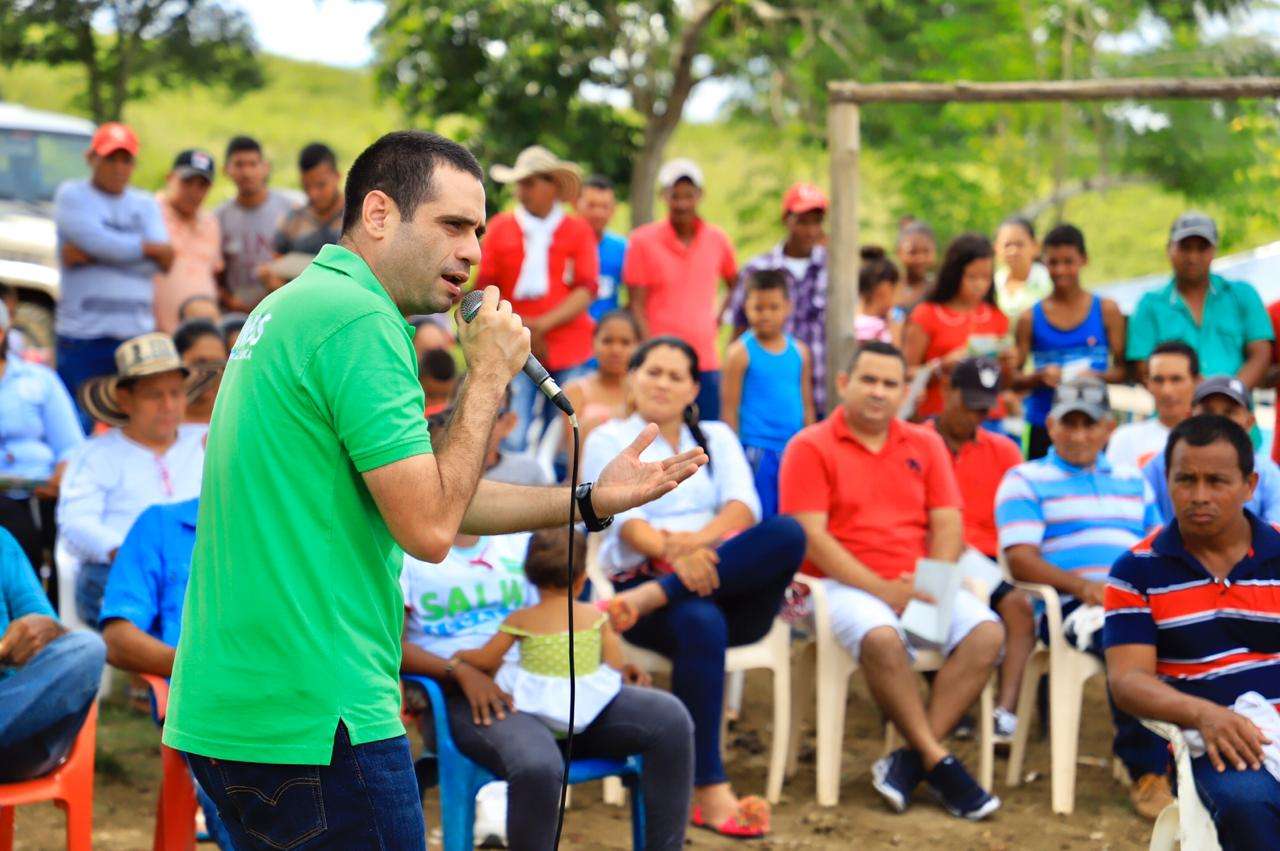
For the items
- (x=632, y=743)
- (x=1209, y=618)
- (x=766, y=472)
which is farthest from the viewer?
(x=766, y=472)

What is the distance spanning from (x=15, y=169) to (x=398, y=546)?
9603 millimetres

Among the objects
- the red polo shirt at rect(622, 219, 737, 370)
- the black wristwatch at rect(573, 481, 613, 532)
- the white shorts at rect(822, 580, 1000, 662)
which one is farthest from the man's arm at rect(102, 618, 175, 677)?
the red polo shirt at rect(622, 219, 737, 370)

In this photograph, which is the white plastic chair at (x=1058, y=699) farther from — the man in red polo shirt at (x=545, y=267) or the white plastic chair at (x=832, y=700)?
the man in red polo shirt at (x=545, y=267)

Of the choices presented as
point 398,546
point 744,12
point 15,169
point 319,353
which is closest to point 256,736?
point 398,546

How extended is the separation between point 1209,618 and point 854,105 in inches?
148

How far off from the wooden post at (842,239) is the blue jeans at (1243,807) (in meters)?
3.56

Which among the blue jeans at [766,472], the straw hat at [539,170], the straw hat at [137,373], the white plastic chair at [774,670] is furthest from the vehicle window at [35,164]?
the white plastic chair at [774,670]

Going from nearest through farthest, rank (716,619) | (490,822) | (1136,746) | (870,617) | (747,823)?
(490,822), (747,823), (716,619), (1136,746), (870,617)

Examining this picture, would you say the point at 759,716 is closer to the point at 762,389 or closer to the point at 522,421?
the point at 762,389

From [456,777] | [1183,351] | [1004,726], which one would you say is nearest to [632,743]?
[456,777]

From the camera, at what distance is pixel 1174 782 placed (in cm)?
433

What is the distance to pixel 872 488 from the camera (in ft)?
19.1

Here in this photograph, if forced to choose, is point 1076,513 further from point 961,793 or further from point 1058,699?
point 961,793

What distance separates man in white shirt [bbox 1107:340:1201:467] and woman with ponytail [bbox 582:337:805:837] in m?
1.62
